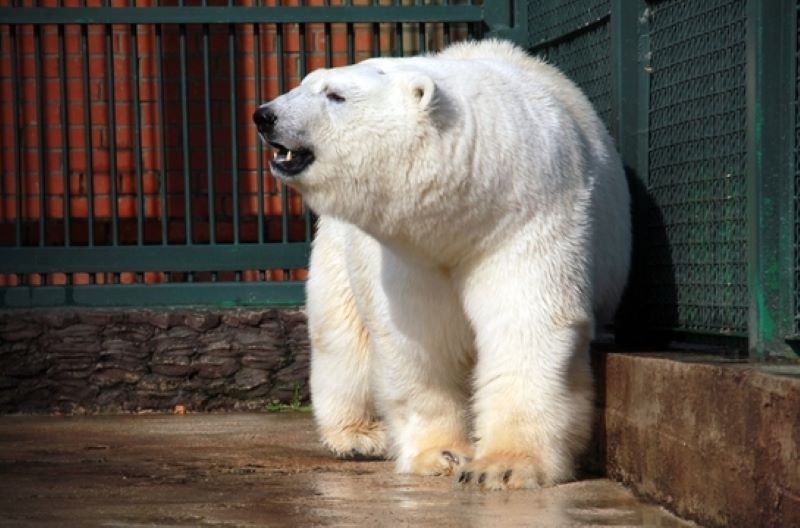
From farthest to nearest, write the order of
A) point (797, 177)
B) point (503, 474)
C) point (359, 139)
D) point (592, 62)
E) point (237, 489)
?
point (592, 62) → point (237, 489) → point (359, 139) → point (503, 474) → point (797, 177)

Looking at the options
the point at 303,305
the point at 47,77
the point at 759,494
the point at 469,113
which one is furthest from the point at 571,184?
the point at 47,77

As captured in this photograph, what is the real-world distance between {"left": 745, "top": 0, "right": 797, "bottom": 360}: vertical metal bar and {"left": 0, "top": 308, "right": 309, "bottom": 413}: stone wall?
10.5 ft

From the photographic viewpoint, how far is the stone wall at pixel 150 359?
23.8 feet

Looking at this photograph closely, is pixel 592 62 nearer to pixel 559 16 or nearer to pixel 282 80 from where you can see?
pixel 559 16

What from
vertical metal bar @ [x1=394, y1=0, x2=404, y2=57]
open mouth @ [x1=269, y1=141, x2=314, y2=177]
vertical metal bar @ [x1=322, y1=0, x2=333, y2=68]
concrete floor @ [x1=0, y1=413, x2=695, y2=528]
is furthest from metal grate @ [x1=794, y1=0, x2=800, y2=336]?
vertical metal bar @ [x1=322, y1=0, x2=333, y2=68]

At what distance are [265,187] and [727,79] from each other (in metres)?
3.38

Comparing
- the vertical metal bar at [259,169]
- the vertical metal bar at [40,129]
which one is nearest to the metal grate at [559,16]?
the vertical metal bar at [259,169]

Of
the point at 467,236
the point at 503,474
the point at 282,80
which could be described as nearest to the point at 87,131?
the point at 282,80

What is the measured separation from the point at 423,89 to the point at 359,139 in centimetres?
24

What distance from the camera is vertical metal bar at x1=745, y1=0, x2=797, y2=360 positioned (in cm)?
441

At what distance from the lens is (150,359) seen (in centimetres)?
732

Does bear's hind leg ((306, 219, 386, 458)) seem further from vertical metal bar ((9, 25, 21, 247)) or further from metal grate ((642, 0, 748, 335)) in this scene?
vertical metal bar ((9, 25, 21, 247))

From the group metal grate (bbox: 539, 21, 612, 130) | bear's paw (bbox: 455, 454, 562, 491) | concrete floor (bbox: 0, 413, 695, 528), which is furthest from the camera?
metal grate (bbox: 539, 21, 612, 130)

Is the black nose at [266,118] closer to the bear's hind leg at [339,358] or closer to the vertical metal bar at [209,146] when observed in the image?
the bear's hind leg at [339,358]
